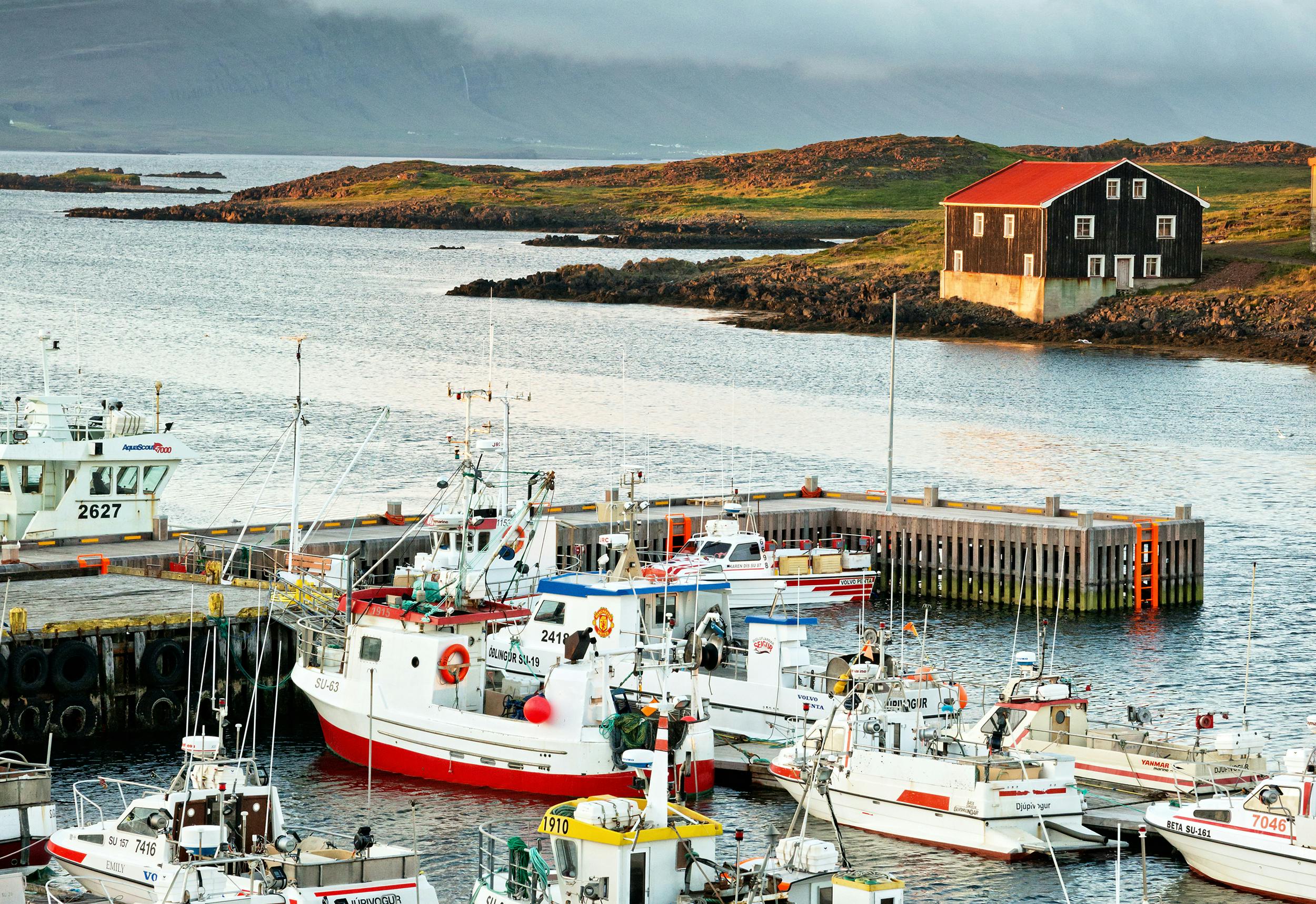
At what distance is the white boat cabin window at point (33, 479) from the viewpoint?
43.1 meters

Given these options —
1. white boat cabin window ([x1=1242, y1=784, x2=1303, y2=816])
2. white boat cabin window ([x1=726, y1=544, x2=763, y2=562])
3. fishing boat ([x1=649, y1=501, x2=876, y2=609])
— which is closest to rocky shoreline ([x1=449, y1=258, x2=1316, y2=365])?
fishing boat ([x1=649, y1=501, x2=876, y2=609])

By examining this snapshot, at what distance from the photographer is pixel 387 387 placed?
91688 millimetres

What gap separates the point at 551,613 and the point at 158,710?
22.1ft

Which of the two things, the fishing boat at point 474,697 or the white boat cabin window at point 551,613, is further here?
the white boat cabin window at point 551,613

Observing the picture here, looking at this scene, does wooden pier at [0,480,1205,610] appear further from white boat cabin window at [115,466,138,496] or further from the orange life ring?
the orange life ring

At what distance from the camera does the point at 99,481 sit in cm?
4375

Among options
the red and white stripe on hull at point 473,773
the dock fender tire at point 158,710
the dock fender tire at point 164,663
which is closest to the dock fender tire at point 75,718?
the dock fender tire at point 158,710

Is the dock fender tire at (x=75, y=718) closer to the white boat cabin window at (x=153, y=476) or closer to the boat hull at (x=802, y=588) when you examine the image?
the white boat cabin window at (x=153, y=476)

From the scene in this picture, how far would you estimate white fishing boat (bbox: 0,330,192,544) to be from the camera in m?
42.8

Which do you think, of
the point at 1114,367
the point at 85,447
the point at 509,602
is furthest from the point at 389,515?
the point at 1114,367

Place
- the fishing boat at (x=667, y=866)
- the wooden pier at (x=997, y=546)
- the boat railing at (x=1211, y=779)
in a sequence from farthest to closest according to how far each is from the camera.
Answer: the wooden pier at (x=997, y=546) < the boat railing at (x=1211, y=779) < the fishing boat at (x=667, y=866)

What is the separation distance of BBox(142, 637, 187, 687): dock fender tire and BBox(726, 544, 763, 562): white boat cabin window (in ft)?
44.9

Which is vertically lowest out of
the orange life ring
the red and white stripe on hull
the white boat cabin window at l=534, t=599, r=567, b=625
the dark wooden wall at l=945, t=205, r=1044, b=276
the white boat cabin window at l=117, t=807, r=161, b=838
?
the red and white stripe on hull

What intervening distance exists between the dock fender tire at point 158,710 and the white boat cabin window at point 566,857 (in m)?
15.5
